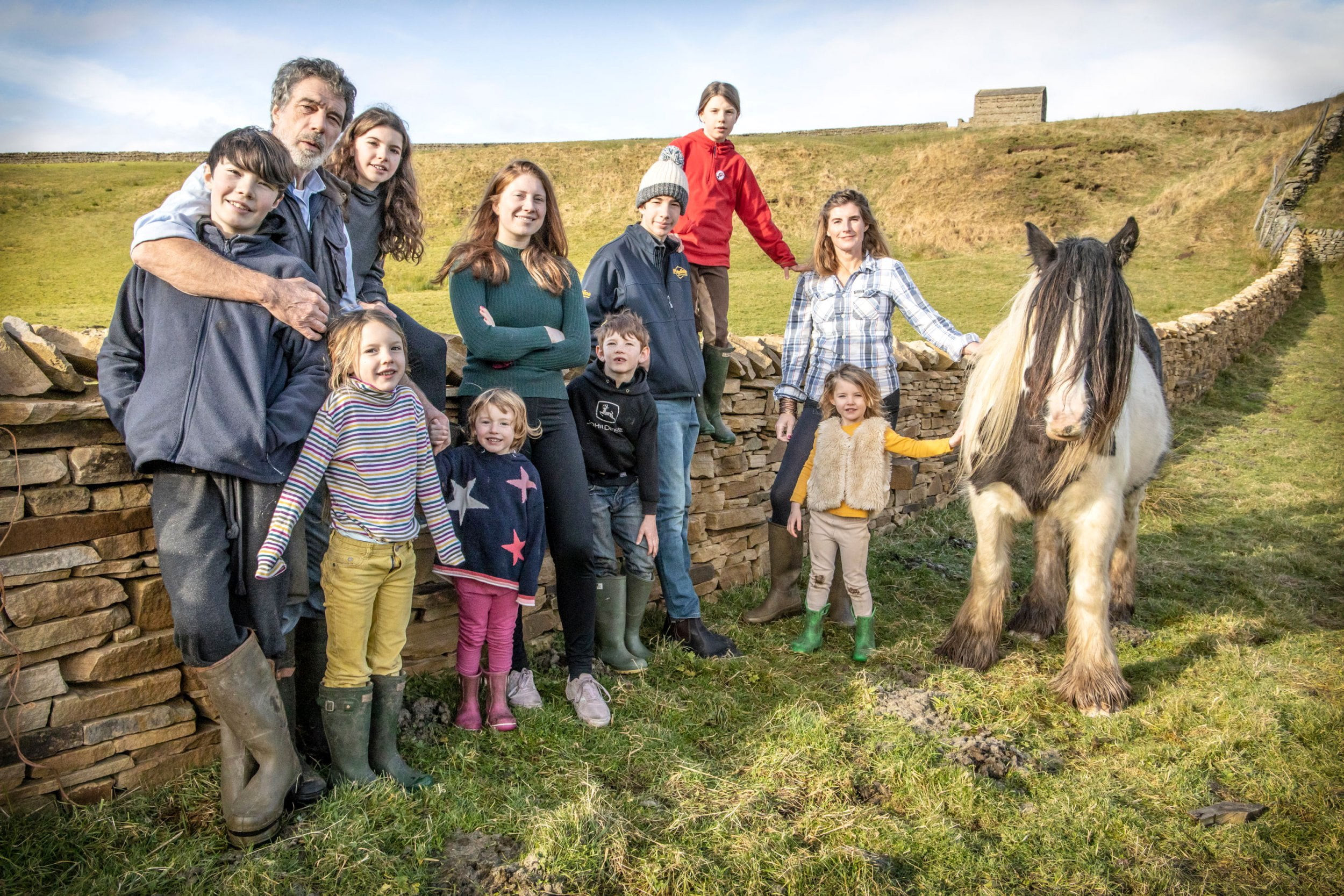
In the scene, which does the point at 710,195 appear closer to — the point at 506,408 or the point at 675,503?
the point at 675,503

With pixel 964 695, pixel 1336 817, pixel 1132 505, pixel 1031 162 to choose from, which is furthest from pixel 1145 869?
pixel 1031 162

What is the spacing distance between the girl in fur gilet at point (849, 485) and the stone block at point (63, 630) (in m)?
3.13

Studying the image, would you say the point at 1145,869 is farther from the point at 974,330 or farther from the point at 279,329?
the point at 974,330

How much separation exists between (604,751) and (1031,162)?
1456 inches

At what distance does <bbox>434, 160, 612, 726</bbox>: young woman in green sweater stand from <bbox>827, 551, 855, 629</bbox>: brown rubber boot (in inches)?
73.2

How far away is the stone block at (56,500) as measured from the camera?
2.41 metres

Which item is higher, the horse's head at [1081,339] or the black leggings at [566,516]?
the horse's head at [1081,339]

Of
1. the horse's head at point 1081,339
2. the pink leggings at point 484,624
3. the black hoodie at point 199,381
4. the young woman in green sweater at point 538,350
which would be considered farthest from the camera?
the horse's head at point 1081,339

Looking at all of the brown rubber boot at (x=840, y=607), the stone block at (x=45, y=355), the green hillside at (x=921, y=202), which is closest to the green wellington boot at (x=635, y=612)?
the brown rubber boot at (x=840, y=607)

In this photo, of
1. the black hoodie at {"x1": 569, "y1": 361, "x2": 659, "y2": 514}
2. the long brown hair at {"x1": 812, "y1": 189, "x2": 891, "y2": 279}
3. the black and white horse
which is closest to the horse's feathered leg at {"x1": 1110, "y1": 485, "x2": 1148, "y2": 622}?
the black and white horse

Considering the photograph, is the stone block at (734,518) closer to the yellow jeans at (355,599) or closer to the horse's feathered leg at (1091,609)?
the horse's feathered leg at (1091,609)

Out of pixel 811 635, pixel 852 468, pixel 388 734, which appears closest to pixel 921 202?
pixel 852 468

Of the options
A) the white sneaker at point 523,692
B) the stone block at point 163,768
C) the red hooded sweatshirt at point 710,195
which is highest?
the red hooded sweatshirt at point 710,195

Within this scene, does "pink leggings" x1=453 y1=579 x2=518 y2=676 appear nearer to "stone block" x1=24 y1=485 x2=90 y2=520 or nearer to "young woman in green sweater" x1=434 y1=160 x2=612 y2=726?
"young woman in green sweater" x1=434 y1=160 x2=612 y2=726
